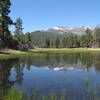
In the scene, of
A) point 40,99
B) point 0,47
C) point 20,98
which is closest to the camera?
point 20,98

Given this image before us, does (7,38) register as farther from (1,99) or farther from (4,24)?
(1,99)

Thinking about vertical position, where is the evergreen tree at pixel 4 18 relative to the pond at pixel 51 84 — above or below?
above

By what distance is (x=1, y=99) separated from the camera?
488 inches

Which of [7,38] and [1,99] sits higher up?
[7,38]

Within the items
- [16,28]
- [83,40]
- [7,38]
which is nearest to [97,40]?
[83,40]

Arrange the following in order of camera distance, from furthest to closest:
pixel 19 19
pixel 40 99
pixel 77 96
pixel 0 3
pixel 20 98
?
pixel 19 19 → pixel 0 3 → pixel 77 96 → pixel 40 99 → pixel 20 98

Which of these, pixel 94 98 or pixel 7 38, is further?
pixel 7 38

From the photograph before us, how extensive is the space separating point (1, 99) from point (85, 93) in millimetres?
5847

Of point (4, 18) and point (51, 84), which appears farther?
point (4, 18)

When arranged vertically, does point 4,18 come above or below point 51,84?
above

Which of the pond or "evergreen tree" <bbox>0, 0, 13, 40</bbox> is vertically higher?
"evergreen tree" <bbox>0, 0, 13, 40</bbox>

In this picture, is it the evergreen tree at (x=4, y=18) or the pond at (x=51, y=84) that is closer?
the pond at (x=51, y=84)

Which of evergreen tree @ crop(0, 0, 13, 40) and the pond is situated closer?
the pond

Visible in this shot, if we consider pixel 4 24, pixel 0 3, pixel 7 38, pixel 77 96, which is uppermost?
pixel 0 3
